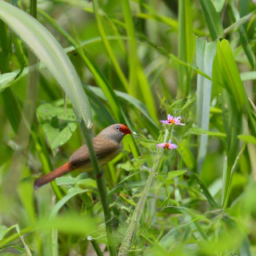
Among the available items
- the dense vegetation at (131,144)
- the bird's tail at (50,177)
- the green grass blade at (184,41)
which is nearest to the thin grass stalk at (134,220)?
the dense vegetation at (131,144)

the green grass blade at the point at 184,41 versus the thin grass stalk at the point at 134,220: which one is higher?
the green grass blade at the point at 184,41

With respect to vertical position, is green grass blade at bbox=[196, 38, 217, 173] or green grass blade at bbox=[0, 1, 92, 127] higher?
green grass blade at bbox=[0, 1, 92, 127]

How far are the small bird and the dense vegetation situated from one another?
37 millimetres

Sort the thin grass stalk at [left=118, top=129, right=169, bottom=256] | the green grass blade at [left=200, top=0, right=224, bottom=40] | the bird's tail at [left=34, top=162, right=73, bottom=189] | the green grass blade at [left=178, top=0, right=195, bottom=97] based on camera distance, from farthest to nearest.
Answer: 1. the green grass blade at [left=178, top=0, right=195, bottom=97]
2. the green grass blade at [left=200, top=0, right=224, bottom=40]
3. the bird's tail at [left=34, top=162, right=73, bottom=189]
4. the thin grass stalk at [left=118, top=129, right=169, bottom=256]

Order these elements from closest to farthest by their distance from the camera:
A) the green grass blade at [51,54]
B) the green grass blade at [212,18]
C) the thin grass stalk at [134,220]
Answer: the green grass blade at [51,54]
the thin grass stalk at [134,220]
the green grass blade at [212,18]

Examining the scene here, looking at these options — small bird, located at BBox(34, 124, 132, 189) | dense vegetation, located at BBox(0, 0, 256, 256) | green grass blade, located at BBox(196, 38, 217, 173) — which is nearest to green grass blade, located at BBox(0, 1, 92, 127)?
dense vegetation, located at BBox(0, 0, 256, 256)

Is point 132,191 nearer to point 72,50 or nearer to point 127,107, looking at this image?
point 127,107

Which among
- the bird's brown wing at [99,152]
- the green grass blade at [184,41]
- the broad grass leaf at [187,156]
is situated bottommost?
the broad grass leaf at [187,156]

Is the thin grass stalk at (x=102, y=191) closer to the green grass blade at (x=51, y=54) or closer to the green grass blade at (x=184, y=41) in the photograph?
the green grass blade at (x=51, y=54)

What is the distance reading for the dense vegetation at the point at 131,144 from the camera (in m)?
1.03

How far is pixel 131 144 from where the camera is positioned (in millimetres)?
1396

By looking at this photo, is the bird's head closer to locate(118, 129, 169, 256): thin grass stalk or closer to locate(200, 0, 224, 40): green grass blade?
locate(118, 129, 169, 256): thin grass stalk

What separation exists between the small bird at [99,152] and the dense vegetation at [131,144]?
0.12 feet

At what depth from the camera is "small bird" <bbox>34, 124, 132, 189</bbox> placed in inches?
51.6
